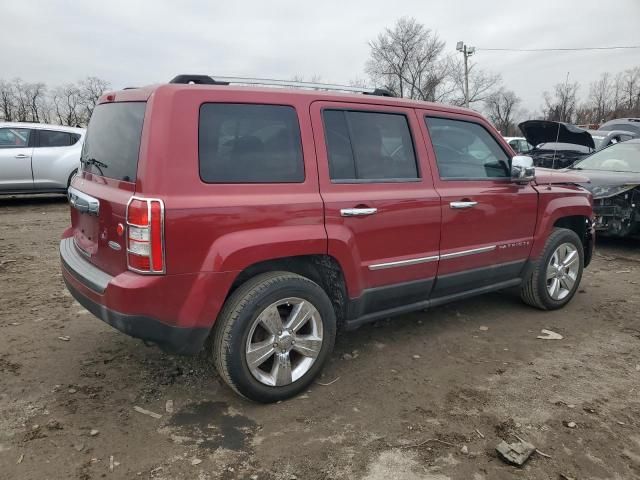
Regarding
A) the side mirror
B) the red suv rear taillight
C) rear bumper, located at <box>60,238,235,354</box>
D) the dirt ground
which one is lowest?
the dirt ground

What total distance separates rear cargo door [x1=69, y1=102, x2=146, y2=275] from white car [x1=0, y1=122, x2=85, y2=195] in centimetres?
738

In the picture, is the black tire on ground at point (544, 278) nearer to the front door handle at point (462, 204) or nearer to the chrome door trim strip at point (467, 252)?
the chrome door trim strip at point (467, 252)

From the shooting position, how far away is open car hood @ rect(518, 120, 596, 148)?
10914 mm

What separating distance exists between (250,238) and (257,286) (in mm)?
290

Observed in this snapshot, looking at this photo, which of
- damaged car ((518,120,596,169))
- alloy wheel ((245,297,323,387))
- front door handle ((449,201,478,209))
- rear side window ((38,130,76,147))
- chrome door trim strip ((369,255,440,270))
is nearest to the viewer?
alloy wheel ((245,297,323,387))

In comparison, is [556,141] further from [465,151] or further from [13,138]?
[13,138]

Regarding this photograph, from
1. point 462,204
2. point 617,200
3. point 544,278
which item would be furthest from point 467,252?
point 617,200

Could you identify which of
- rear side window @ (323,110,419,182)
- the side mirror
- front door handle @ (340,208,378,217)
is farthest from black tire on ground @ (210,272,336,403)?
the side mirror

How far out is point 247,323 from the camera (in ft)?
9.21

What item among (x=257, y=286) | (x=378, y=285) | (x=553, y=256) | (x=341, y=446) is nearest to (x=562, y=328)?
(x=553, y=256)

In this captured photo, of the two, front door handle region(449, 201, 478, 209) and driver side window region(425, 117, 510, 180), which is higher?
driver side window region(425, 117, 510, 180)

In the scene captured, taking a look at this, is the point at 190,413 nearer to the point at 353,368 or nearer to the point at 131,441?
the point at 131,441

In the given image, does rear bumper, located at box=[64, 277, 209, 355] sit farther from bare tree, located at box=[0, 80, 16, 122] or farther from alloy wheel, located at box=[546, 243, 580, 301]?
bare tree, located at box=[0, 80, 16, 122]

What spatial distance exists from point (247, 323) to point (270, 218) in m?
0.60
